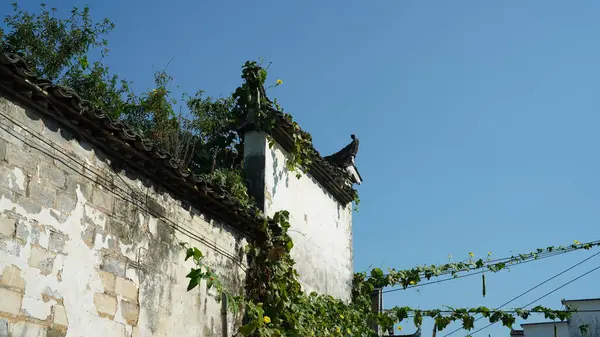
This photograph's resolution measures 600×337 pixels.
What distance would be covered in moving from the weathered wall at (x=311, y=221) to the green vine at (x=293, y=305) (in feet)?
0.93

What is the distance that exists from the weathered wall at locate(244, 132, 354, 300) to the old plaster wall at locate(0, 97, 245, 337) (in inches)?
82.3

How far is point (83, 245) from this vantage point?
6.38m

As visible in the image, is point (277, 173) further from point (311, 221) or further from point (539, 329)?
point (539, 329)

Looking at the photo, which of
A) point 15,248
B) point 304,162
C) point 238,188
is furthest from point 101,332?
point 304,162

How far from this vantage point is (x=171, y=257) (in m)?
7.61

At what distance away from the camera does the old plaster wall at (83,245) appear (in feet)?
18.7

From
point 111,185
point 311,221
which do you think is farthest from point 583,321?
point 111,185

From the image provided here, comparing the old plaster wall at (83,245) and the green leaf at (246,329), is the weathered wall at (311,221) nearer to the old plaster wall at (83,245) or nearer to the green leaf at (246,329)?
the green leaf at (246,329)

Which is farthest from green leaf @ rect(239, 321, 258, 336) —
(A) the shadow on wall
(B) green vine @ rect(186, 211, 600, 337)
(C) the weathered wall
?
(A) the shadow on wall

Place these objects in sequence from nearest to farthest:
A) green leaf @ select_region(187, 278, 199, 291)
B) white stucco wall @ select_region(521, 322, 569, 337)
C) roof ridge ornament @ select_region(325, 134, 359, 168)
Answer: green leaf @ select_region(187, 278, 199, 291) → roof ridge ornament @ select_region(325, 134, 359, 168) → white stucco wall @ select_region(521, 322, 569, 337)

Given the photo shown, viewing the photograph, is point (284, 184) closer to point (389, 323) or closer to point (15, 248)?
point (389, 323)

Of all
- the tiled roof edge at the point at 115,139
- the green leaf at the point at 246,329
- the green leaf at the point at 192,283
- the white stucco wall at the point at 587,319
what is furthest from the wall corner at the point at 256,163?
the white stucco wall at the point at 587,319

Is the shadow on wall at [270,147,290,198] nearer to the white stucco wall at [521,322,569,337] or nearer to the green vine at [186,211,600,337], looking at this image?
the green vine at [186,211,600,337]

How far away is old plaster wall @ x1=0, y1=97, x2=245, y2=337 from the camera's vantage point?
18.7 feet
